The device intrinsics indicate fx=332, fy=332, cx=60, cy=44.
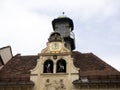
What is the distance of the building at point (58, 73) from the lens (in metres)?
25.6

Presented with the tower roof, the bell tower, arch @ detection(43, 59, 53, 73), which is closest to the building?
arch @ detection(43, 59, 53, 73)

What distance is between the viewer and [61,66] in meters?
27.0

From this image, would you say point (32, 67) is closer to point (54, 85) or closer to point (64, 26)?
point (54, 85)

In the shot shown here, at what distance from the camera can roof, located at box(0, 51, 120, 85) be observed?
26.6 meters

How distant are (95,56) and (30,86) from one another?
24.6 feet

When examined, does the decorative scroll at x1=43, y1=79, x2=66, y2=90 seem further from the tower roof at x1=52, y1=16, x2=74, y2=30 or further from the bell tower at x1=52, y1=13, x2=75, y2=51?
the tower roof at x1=52, y1=16, x2=74, y2=30

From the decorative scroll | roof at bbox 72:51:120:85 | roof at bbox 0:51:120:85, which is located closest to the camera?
roof at bbox 72:51:120:85

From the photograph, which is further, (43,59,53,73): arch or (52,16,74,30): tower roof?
(52,16,74,30): tower roof

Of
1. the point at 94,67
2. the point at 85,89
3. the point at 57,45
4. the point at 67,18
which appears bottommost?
the point at 85,89

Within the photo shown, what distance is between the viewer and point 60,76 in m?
26.4

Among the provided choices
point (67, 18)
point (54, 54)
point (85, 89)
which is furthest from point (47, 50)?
point (67, 18)

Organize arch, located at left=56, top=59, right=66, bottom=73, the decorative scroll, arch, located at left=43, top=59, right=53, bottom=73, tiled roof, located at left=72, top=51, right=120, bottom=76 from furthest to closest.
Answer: arch, located at left=43, top=59, right=53, bottom=73, arch, located at left=56, top=59, right=66, bottom=73, tiled roof, located at left=72, top=51, right=120, bottom=76, the decorative scroll

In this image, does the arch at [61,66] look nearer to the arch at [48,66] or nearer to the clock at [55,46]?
the arch at [48,66]

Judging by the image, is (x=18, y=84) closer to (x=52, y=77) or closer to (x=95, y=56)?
(x=52, y=77)
